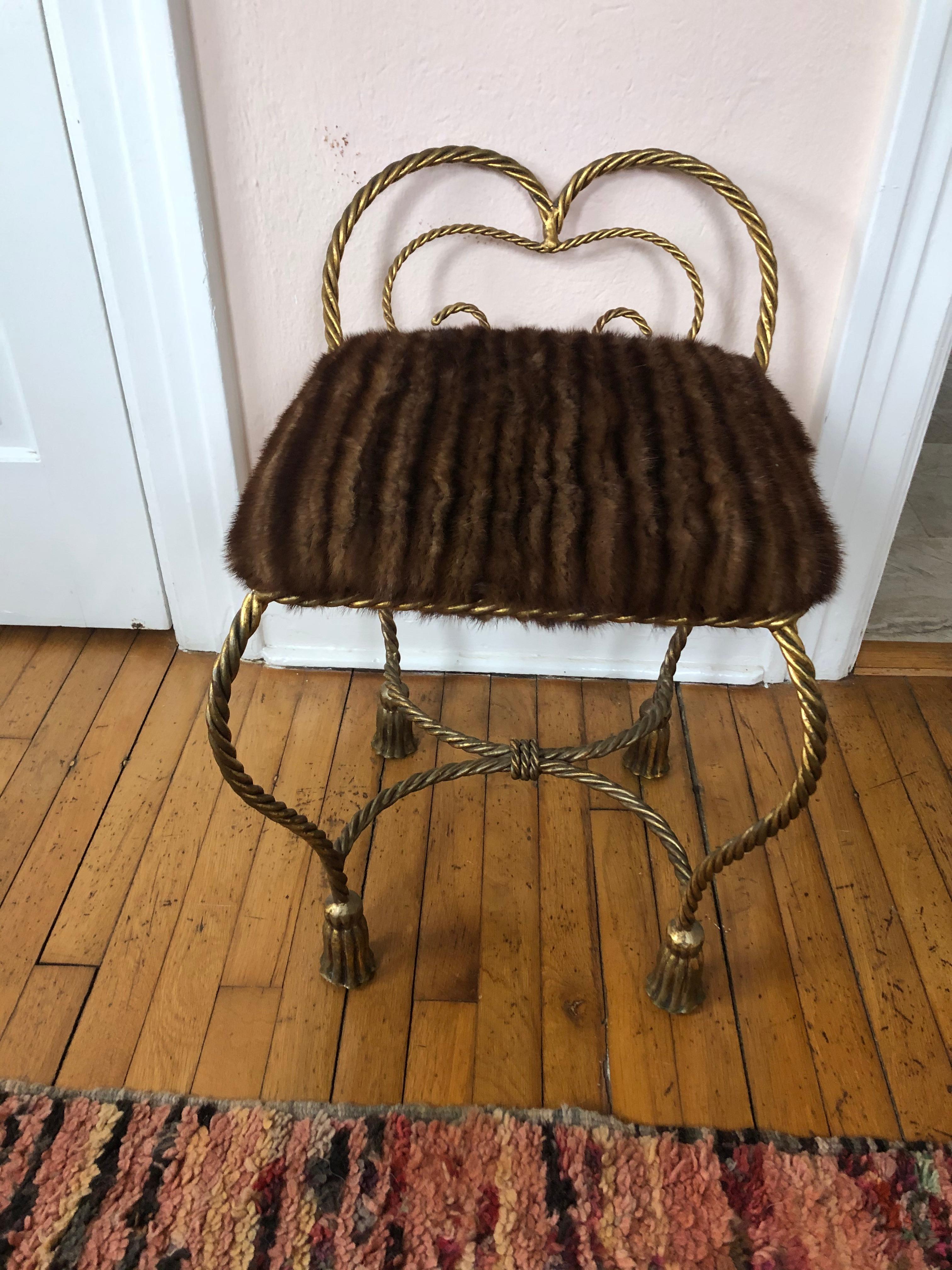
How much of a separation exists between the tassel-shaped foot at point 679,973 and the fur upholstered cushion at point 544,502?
371 millimetres

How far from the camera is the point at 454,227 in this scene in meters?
0.94

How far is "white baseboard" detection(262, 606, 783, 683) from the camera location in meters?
1.28

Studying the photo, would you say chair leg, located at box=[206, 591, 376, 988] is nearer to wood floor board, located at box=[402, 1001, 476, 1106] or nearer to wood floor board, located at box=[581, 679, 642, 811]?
wood floor board, located at box=[402, 1001, 476, 1106]

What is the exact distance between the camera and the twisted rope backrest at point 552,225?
34.1 inches

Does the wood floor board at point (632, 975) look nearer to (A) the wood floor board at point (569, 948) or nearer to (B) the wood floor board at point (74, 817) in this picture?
(A) the wood floor board at point (569, 948)

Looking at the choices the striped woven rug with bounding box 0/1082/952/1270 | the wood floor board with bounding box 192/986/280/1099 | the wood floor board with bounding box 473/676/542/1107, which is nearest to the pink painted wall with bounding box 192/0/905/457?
the wood floor board with bounding box 473/676/542/1107

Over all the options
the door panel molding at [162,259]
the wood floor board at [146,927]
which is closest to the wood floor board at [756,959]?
the wood floor board at [146,927]

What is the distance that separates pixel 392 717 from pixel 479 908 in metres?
0.28

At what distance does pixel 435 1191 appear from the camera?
2.51 ft

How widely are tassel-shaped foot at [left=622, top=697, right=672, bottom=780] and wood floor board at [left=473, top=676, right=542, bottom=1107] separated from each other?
0.14m

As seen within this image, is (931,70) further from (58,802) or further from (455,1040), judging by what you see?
(58,802)

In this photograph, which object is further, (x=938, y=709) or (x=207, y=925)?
(x=938, y=709)

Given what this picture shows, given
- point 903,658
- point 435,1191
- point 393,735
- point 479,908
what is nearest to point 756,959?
point 479,908

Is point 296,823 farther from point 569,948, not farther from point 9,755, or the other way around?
point 9,755
